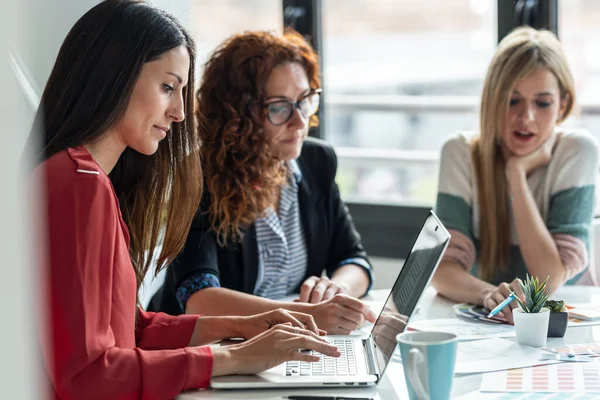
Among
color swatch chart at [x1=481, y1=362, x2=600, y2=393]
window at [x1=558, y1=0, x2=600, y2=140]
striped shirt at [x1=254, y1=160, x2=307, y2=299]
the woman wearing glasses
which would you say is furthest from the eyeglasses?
window at [x1=558, y1=0, x2=600, y2=140]

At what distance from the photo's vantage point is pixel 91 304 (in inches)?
44.6

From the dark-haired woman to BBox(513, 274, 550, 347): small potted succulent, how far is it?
39 centimetres

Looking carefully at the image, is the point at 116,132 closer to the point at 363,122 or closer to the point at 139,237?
the point at 139,237

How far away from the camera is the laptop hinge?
4.25 feet

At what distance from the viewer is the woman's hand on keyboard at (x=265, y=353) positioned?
4.13 feet

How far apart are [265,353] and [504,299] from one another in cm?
65

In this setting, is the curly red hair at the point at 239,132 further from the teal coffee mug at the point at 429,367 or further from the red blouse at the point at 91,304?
the teal coffee mug at the point at 429,367

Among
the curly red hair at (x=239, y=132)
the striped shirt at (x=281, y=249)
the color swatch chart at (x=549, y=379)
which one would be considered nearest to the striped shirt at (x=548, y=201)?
the striped shirt at (x=281, y=249)

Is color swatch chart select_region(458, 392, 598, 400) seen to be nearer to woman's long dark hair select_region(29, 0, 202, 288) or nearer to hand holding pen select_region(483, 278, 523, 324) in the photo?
hand holding pen select_region(483, 278, 523, 324)

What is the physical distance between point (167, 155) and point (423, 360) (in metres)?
0.71

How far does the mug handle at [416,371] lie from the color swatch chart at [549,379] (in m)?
0.15

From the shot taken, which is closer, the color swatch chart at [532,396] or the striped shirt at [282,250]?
the color swatch chart at [532,396]

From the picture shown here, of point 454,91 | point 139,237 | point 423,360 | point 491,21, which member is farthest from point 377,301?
point 454,91

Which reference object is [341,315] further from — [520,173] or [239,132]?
[520,173]
